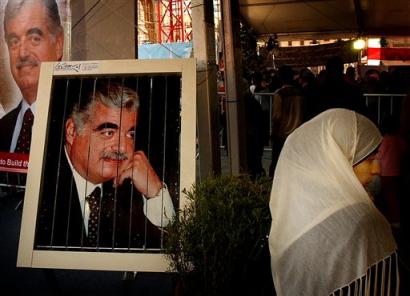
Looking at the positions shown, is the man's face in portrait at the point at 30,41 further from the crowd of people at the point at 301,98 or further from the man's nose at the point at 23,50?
the crowd of people at the point at 301,98

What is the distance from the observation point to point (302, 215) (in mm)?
2379

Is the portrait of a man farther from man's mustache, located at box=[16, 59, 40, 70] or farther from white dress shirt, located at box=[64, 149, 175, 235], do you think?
man's mustache, located at box=[16, 59, 40, 70]

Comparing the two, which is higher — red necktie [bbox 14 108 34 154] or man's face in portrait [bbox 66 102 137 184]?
red necktie [bbox 14 108 34 154]

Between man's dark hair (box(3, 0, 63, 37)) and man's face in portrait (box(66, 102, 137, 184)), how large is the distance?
6.26ft

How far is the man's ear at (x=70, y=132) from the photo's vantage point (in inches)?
142

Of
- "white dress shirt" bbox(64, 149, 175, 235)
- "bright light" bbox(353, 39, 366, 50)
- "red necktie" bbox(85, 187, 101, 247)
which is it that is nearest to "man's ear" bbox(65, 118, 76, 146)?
"red necktie" bbox(85, 187, 101, 247)

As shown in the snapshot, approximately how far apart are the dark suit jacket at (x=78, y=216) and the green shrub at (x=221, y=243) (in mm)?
335

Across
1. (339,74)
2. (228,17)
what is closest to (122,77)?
(228,17)

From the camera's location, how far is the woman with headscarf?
7.23 ft

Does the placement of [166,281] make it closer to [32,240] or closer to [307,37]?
[32,240]

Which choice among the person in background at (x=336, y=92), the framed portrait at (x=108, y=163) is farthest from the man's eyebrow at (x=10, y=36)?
the person in background at (x=336, y=92)

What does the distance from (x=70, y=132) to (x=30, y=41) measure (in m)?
2.07

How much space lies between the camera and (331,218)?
2.26 m

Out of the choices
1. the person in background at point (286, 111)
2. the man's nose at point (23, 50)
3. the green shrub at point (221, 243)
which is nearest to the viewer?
the green shrub at point (221, 243)
